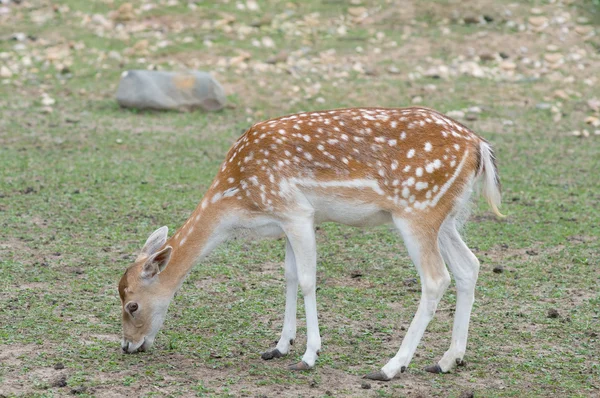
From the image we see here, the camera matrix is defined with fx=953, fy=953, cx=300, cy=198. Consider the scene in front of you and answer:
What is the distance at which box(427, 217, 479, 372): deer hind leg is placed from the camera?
238 inches

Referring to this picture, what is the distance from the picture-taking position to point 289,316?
20.8 ft

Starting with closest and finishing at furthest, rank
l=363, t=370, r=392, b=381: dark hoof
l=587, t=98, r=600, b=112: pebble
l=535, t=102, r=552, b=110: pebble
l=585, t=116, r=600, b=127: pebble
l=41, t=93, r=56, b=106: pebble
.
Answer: l=363, t=370, r=392, b=381: dark hoof < l=585, t=116, r=600, b=127: pebble < l=41, t=93, r=56, b=106: pebble < l=587, t=98, r=600, b=112: pebble < l=535, t=102, r=552, b=110: pebble

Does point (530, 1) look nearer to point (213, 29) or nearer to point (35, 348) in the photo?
point (213, 29)

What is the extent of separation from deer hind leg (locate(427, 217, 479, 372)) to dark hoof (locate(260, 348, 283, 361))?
39.0 inches

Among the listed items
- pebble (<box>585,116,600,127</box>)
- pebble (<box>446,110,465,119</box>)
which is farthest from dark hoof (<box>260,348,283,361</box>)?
pebble (<box>585,116,600,127</box>)

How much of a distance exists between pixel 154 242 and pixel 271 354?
3.51ft

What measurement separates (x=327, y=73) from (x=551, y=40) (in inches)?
165

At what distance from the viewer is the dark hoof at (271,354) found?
6.23 m

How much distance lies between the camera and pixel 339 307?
723cm

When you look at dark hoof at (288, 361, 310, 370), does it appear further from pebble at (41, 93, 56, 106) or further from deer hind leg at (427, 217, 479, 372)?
pebble at (41, 93, 56, 106)

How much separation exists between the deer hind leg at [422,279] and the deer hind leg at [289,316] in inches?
27.6

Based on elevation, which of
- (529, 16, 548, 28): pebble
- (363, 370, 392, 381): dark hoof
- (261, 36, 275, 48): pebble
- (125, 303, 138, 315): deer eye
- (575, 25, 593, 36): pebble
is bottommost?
(575, 25, 593, 36): pebble

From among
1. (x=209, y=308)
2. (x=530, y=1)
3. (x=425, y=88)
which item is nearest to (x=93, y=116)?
(x=425, y=88)

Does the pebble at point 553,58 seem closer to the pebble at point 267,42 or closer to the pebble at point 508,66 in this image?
the pebble at point 508,66
